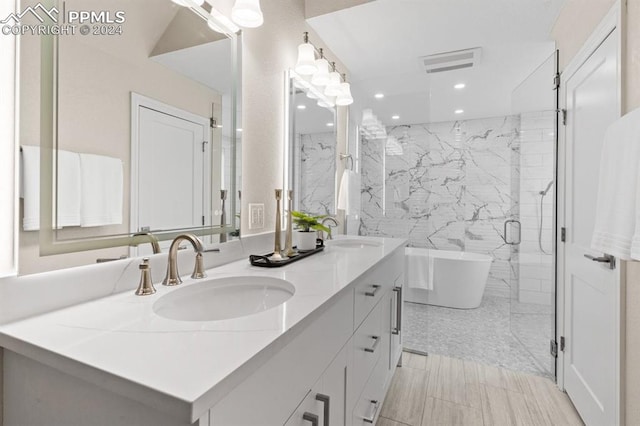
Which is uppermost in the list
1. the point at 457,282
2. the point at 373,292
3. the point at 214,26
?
the point at 214,26

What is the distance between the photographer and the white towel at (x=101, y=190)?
83 cm

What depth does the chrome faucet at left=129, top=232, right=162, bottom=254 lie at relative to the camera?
37.8 inches

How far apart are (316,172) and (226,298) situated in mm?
1355

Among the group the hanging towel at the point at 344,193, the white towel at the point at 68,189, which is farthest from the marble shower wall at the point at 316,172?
the white towel at the point at 68,189

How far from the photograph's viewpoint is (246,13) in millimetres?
1321

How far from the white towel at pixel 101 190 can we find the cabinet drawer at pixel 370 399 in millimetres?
1083

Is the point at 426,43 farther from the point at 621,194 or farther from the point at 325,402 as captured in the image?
the point at 325,402

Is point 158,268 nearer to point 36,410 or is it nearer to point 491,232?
point 36,410

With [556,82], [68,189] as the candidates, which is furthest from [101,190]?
[556,82]

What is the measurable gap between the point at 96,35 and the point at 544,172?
327cm

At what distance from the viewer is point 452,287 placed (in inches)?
141

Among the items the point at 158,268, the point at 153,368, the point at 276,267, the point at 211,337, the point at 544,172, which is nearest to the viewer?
the point at 153,368

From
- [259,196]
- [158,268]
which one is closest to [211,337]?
[158,268]

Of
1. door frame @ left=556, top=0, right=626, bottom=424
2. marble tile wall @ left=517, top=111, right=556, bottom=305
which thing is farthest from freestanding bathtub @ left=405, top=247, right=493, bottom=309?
door frame @ left=556, top=0, right=626, bottom=424
